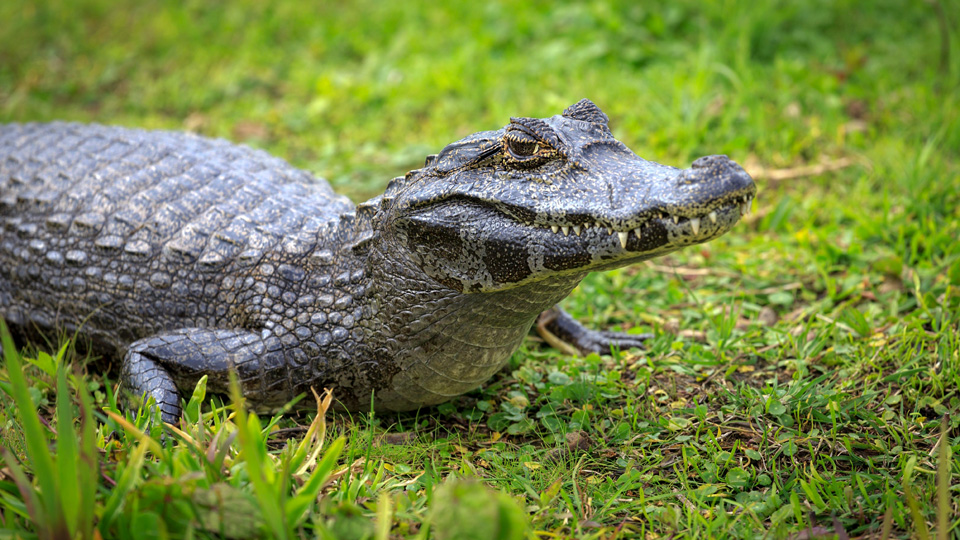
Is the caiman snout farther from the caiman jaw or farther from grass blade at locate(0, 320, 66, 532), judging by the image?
grass blade at locate(0, 320, 66, 532)

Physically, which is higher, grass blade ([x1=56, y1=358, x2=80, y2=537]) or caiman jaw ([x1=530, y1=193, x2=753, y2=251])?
caiman jaw ([x1=530, y1=193, x2=753, y2=251])

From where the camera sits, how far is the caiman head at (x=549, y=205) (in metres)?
2.13

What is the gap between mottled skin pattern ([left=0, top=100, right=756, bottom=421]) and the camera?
7.68 feet

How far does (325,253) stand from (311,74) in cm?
455

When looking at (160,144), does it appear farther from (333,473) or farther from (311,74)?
(311,74)

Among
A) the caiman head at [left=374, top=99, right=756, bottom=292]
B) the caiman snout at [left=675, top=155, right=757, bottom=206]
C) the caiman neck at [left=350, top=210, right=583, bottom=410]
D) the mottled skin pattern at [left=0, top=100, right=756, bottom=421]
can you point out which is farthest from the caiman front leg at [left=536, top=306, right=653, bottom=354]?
the caiman snout at [left=675, top=155, right=757, bottom=206]

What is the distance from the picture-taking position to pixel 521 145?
2482 millimetres

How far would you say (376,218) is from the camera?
9.23 ft

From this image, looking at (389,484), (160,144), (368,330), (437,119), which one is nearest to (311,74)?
(437,119)

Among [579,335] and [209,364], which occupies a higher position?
[209,364]

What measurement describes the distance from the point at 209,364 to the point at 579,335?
1.78 metres

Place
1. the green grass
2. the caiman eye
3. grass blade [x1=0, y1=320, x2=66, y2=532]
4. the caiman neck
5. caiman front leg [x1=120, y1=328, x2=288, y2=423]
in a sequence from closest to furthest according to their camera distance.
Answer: grass blade [x1=0, y1=320, x2=66, y2=532] → the green grass → the caiman eye → the caiman neck → caiman front leg [x1=120, y1=328, x2=288, y2=423]

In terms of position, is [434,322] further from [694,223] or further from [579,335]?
[579,335]

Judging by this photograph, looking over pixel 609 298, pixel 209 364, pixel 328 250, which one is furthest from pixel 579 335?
pixel 209 364
